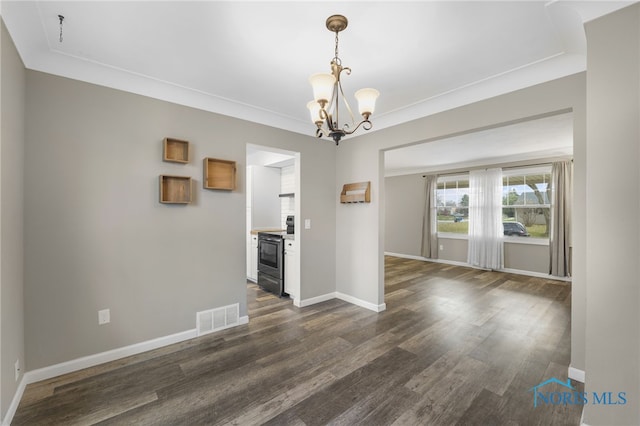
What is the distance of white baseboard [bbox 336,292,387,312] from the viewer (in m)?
3.69

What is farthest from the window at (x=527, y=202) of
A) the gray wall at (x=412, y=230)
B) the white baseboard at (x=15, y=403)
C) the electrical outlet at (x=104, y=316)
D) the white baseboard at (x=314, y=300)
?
the white baseboard at (x=15, y=403)

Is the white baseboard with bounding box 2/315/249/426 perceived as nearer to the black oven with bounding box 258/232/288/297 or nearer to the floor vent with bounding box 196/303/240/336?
the floor vent with bounding box 196/303/240/336

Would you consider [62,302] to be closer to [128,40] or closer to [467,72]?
[128,40]

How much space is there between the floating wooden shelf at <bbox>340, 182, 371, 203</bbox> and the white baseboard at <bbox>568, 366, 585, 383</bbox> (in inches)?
99.4

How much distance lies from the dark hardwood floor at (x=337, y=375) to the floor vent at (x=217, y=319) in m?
0.10

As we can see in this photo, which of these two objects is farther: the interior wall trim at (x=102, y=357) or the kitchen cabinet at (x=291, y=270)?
the kitchen cabinet at (x=291, y=270)

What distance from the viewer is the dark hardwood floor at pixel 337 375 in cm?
180

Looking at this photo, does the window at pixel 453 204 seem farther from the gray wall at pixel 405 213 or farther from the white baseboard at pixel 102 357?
the white baseboard at pixel 102 357

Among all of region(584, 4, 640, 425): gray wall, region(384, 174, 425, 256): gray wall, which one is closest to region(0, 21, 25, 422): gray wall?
region(584, 4, 640, 425): gray wall

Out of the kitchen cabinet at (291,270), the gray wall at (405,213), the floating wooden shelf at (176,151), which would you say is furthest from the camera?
the gray wall at (405,213)

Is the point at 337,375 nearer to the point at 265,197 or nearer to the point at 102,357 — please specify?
the point at 102,357

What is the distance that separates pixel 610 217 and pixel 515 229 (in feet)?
17.8

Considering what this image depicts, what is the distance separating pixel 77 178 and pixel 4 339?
125cm

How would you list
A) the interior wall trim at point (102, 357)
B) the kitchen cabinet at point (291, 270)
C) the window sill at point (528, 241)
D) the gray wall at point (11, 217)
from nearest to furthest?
the gray wall at point (11, 217)
the interior wall trim at point (102, 357)
the kitchen cabinet at point (291, 270)
the window sill at point (528, 241)
